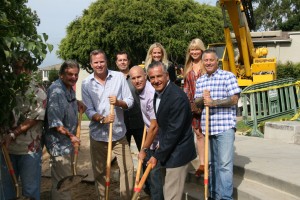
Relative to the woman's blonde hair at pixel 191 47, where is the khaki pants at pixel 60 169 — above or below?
below

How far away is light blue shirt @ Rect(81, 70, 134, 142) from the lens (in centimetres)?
516

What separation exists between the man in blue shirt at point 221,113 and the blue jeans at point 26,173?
184 centimetres

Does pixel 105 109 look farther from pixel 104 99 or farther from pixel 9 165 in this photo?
pixel 9 165

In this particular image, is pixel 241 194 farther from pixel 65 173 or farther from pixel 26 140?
pixel 26 140

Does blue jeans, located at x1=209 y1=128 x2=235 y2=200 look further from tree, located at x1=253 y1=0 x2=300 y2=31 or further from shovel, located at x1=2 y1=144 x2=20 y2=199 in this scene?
tree, located at x1=253 y1=0 x2=300 y2=31

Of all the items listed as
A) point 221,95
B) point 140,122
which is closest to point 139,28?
point 140,122

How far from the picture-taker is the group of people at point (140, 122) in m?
4.12

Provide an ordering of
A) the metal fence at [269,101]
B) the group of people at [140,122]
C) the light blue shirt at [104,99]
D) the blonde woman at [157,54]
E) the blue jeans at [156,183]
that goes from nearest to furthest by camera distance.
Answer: the group of people at [140,122]
the blue jeans at [156,183]
the light blue shirt at [104,99]
the blonde woman at [157,54]
the metal fence at [269,101]

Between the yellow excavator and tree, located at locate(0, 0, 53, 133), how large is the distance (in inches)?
425

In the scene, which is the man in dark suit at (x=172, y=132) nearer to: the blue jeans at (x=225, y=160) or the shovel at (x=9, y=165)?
the blue jeans at (x=225, y=160)

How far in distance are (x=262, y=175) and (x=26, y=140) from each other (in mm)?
2805

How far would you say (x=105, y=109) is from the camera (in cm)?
515

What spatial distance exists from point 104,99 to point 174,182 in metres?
1.48

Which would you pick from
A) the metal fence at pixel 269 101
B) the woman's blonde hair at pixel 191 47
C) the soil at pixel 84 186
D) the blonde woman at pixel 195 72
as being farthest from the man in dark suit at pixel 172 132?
the metal fence at pixel 269 101
